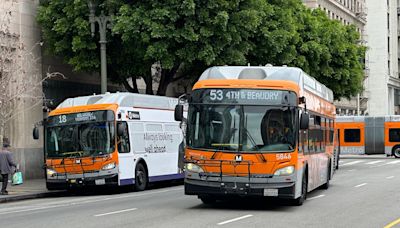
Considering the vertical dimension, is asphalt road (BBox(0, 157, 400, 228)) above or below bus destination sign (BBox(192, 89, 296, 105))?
below

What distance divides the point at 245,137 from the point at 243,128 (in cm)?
20

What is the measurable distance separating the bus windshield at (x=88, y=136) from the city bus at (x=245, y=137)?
7529 millimetres

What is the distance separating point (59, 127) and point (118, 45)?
27.0 feet

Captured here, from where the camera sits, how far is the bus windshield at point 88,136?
2348 centimetres

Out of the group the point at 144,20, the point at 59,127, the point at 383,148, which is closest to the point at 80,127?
the point at 59,127

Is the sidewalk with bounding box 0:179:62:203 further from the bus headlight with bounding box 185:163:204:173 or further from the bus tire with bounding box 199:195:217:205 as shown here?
the bus headlight with bounding box 185:163:204:173

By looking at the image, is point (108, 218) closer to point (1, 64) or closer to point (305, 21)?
point (1, 64)

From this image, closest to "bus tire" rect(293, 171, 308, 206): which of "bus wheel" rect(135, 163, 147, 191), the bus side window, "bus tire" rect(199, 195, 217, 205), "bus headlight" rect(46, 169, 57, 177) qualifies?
"bus tire" rect(199, 195, 217, 205)

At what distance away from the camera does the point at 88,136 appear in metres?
23.5

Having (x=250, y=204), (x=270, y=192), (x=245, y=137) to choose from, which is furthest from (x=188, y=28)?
(x=270, y=192)

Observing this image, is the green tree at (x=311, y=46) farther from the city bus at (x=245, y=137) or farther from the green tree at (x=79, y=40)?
the city bus at (x=245, y=137)

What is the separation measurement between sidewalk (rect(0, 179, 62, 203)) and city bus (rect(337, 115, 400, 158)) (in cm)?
3282

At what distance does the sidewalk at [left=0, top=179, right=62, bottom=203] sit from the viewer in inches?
909

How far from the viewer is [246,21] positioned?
2981 centimetres
